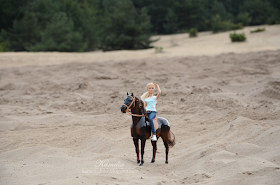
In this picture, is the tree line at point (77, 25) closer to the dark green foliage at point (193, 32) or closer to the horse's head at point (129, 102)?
the dark green foliage at point (193, 32)

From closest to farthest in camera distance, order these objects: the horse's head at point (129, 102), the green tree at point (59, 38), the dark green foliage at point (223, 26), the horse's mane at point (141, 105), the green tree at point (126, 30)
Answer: the horse's head at point (129, 102) → the horse's mane at point (141, 105) → the green tree at point (59, 38) → the green tree at point (126, 30) → the dark green foliage at point (223, 26)

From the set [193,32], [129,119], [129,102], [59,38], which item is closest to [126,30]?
[59,38]

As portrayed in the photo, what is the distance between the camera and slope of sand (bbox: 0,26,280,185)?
403 cm

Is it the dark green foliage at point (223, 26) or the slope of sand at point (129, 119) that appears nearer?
the slope of sand at point (129, 119)

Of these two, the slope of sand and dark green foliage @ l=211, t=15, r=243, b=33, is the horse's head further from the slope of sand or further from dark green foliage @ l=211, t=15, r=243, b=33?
dark green foliage @ l=211, t=15, r=243, b=33

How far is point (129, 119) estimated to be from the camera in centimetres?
716

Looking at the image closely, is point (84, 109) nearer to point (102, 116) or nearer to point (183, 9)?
point (102, 116)

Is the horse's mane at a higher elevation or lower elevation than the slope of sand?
higher

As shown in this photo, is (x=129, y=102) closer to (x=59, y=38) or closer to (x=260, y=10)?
(x=59, y=38)

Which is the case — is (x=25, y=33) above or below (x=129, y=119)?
above

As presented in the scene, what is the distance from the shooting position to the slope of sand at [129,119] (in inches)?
159

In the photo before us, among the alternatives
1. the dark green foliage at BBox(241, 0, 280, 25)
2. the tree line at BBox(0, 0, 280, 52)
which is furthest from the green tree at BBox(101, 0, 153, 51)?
the dark green foliage at BBox(241, 0, 280, 25)

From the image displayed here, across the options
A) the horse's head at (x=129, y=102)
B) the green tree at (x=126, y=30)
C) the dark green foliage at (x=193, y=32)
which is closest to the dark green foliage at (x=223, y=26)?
the dark green foliage at (x=193, y=32)

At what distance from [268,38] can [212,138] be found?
1480 centimetres
